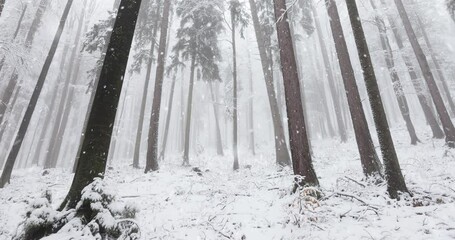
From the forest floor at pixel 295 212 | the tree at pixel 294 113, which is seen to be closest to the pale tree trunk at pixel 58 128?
the forest floor at pixel 295 212

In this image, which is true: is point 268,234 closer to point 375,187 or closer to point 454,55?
point 375,187

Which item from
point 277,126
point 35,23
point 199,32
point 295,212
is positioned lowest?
point 295,212

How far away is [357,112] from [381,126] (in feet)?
7.63

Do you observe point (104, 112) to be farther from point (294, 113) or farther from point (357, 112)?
point (357, 112)

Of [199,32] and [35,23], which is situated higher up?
[35,23]

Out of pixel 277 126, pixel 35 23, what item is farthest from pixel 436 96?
pixel 35 23

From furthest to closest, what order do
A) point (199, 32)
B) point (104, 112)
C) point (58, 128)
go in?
point (58, 128), point (199, 32), point (104, 112)

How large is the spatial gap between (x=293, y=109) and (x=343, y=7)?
15427 millimetres

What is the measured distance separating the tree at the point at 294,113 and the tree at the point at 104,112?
3.86 meters

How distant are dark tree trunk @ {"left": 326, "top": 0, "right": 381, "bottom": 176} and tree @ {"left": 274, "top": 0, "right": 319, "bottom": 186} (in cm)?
224

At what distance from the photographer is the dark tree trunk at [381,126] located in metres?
5.57

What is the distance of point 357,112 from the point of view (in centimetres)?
804

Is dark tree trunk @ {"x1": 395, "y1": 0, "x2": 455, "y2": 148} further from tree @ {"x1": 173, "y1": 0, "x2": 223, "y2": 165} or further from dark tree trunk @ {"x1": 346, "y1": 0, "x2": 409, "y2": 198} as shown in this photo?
tree @ {"x1": 173, "y1": 0, "x2": 223, "y2": 165}

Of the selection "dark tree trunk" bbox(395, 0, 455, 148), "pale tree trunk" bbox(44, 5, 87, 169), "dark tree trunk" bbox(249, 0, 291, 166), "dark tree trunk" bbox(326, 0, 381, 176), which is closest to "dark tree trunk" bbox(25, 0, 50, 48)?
"pale tree trunk" bbox(44, 5, 87, 169)
